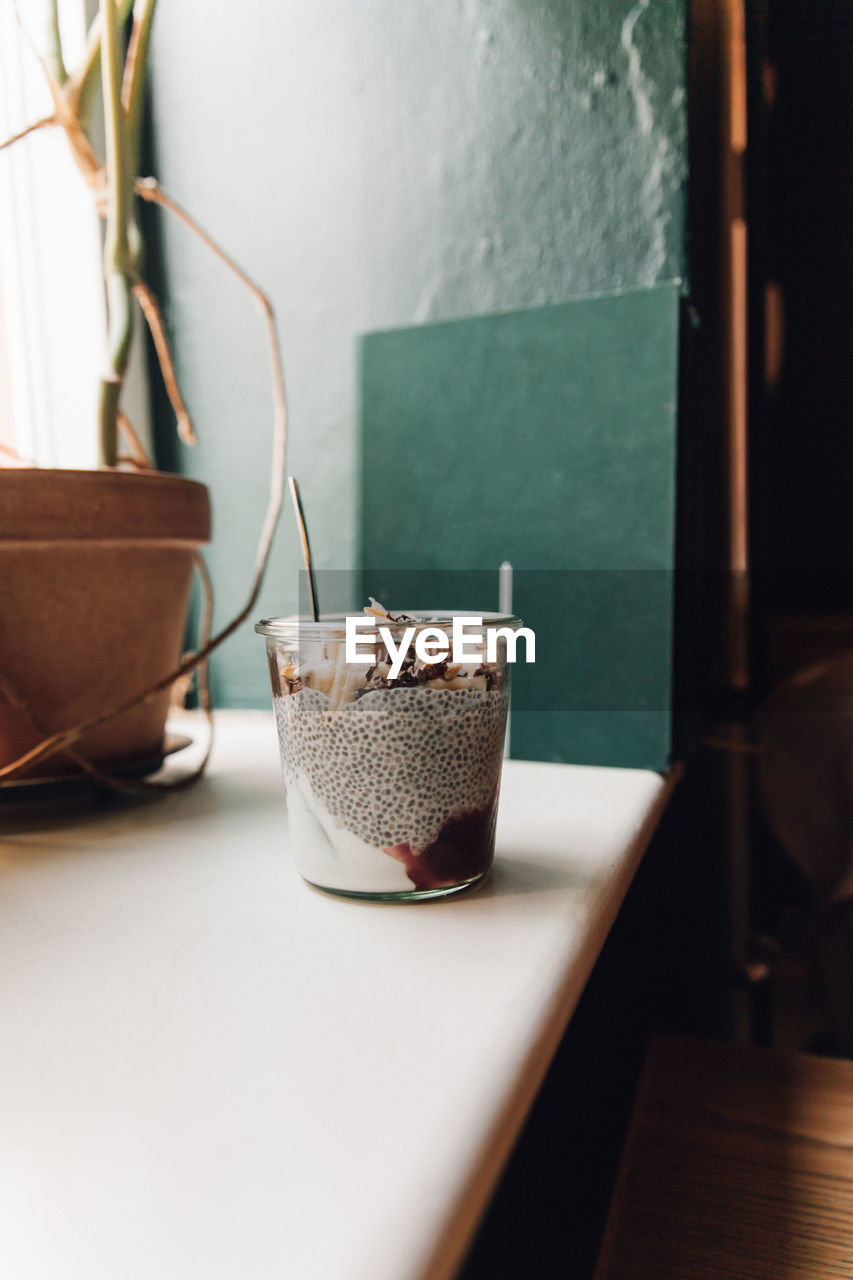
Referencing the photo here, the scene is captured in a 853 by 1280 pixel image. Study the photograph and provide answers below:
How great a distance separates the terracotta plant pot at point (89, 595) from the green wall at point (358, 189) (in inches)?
9.0

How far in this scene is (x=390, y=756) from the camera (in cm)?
31

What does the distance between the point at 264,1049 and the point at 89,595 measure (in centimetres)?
29

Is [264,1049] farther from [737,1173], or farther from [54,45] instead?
[54,45]

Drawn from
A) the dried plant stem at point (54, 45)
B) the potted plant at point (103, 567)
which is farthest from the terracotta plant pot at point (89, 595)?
the dried plant stem at point (54, 45)

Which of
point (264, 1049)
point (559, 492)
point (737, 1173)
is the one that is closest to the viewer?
point (264, 1049)

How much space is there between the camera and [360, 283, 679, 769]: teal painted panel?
0.55m

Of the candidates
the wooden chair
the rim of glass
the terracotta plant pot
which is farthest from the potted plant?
the wooden chair

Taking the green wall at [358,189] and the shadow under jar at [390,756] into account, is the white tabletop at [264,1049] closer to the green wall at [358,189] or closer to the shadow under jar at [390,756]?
the shadow under jar at [390,756]

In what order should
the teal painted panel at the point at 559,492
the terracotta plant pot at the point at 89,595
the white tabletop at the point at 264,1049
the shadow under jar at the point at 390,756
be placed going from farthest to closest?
the teal painted panel at the point at 559,492, the terracotta plant pot at the point at 89,595, the shadow under jar at the point at 390,756, the white tabletop at the point at 264,1049

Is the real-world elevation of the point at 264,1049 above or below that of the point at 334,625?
below

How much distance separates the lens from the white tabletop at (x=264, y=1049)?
0.57 ft

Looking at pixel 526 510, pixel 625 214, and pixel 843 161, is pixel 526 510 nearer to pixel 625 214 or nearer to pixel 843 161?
pixel 625 214

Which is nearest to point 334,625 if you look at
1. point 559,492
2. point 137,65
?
point 559,492

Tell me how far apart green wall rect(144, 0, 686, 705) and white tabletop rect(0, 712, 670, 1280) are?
0.40 meters
